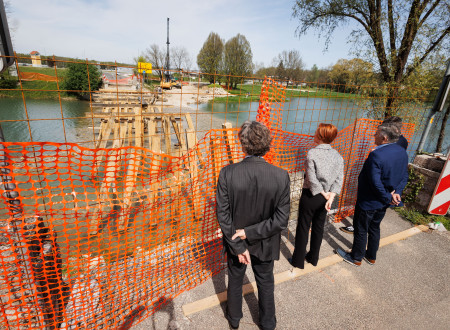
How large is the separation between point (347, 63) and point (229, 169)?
26.4 feet

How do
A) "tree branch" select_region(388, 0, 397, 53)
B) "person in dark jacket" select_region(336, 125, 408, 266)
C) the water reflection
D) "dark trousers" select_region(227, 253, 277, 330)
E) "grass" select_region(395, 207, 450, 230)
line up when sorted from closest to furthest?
"dark trousers" select_region(227, 253, 277, 330), "person in dark jacket" select_region(336, 125, 408, 266), "grass" select_region(395, 207, 450, 230), "tree branch" select_region(388, 0, 397, 53), the water reflection

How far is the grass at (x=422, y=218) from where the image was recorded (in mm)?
4238

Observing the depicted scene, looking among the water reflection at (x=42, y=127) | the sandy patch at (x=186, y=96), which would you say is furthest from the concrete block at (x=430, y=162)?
the water reflection at (x=42, y=127)

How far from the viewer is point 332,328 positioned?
2.35 meters

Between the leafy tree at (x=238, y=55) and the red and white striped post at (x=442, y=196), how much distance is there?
4791cm

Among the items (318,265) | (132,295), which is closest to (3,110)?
(132,295)

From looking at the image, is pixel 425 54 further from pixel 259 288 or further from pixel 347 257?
pixel 259 288

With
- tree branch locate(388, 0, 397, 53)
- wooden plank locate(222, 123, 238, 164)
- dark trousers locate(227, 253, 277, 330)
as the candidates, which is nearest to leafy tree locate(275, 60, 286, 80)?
tree branch locate(388, 0, 397, 53)

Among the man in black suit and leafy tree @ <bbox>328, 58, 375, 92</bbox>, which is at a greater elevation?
leafy tree @ <bbox>328, 58, 375, 92</bbox>

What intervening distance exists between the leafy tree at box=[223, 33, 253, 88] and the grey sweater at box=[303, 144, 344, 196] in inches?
1935

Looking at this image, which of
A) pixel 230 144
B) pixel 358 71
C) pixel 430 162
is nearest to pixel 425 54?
pixel 358 71

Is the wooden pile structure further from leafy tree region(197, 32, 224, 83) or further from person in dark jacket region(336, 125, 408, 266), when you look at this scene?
leafy tree region(197, 32, 224, 83)

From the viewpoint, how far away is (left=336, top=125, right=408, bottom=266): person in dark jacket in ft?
9.08

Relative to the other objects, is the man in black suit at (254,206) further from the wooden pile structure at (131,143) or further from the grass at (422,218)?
the grass at (422,218)
